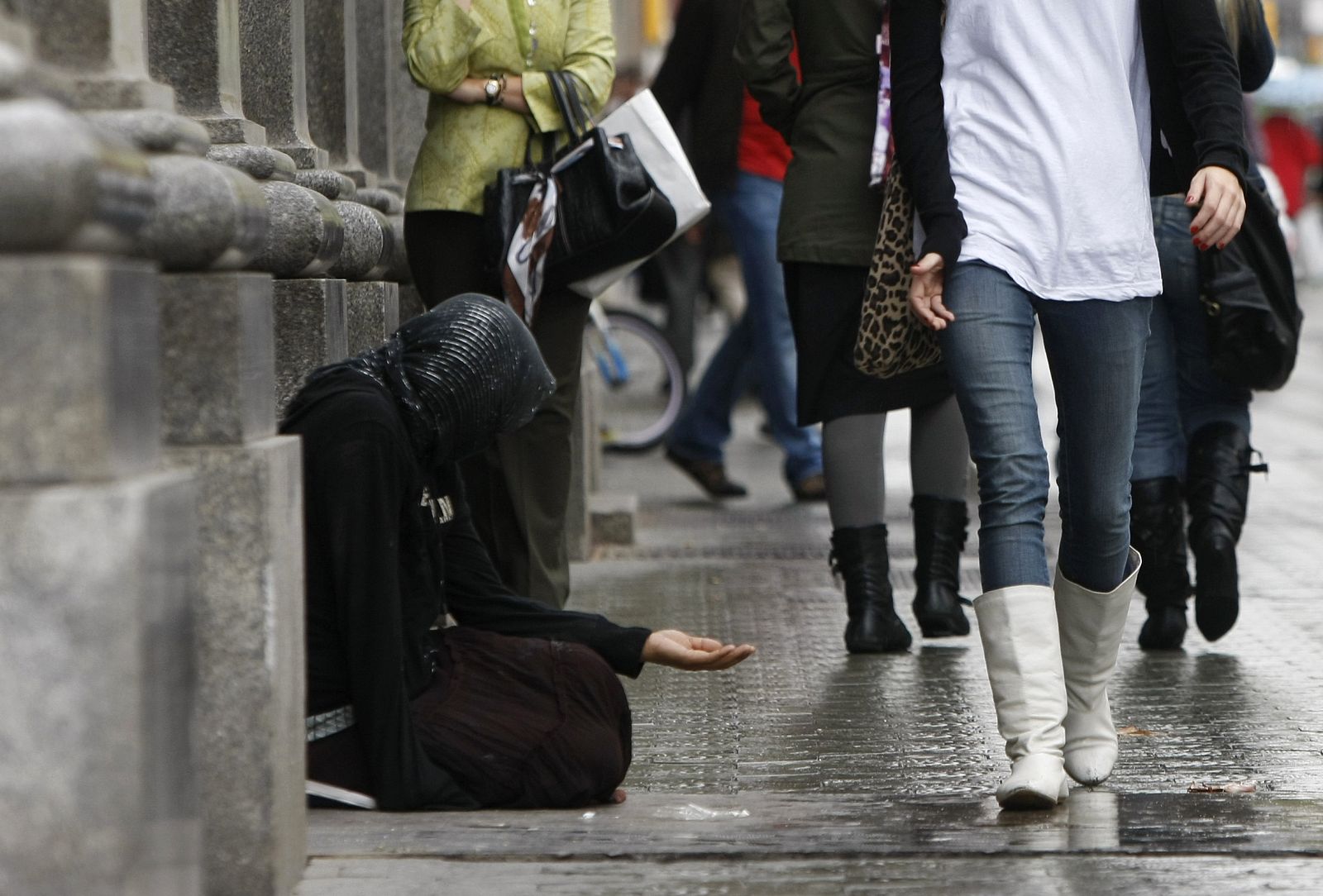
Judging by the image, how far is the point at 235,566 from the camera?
3211 mm

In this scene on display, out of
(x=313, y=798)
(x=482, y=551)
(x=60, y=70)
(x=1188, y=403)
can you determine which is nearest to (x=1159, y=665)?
(x=1188, y=403)

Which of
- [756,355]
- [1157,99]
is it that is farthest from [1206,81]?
[756,355]

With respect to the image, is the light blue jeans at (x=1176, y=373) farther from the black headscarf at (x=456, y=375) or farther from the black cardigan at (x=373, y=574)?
the black cardigan at (x=373, y=574)

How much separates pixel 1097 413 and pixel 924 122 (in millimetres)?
665

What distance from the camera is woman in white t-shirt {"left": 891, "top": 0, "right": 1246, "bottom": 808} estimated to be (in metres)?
4.04

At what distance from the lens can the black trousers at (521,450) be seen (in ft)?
18.7

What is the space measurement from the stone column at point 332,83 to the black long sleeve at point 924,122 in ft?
7.38

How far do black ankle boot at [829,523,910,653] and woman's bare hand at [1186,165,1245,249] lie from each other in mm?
1901

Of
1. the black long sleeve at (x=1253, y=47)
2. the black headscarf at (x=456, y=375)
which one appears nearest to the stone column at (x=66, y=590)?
the black headscarf at (x=456, y=375)

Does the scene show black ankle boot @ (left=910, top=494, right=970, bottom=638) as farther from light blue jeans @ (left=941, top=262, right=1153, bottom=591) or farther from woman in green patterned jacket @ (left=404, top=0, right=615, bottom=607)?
light blue jeans @ (left=941, top=262, right=1153, bottom=591)

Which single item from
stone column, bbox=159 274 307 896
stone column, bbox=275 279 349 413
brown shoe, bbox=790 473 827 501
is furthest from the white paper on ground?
brown shoe, bbox=790 473 827 501

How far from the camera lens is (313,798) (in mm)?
3936

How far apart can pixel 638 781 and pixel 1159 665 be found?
6.18 ft

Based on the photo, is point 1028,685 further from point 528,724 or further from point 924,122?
point 924,122
